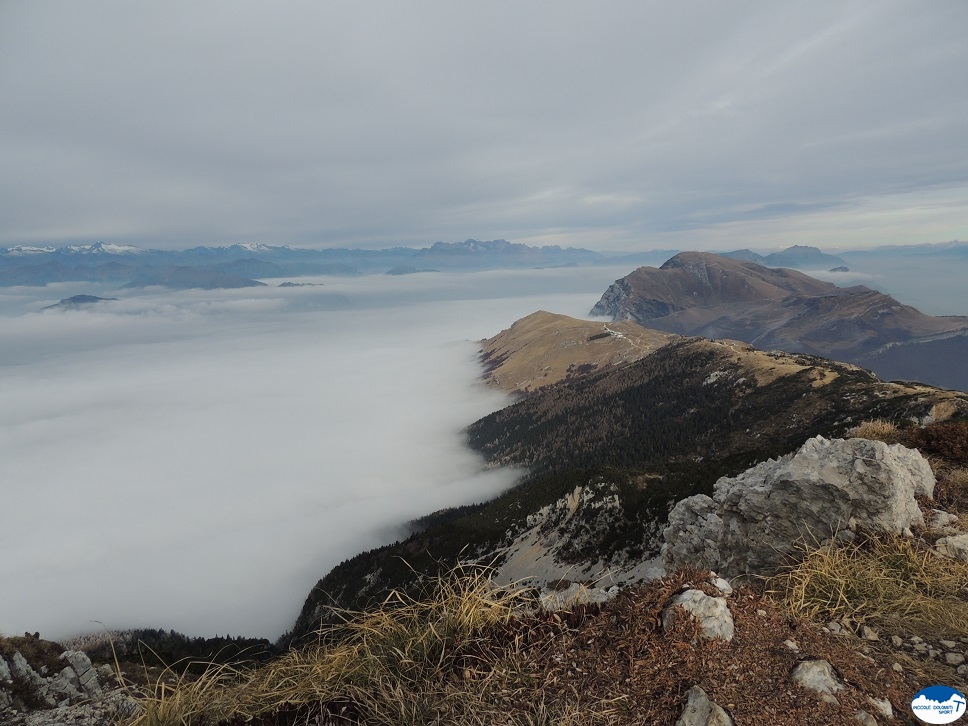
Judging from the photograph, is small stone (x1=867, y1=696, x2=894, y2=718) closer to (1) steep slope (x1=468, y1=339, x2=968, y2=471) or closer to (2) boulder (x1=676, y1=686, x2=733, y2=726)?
(2) boulder (x1=676, y1=686, x2=733, y2=726)

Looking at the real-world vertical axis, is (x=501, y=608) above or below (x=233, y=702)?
above

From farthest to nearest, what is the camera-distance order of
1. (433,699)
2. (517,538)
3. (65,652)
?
(517,538)
(65,652)
(433,699)

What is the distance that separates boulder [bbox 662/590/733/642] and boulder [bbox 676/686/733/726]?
732 mm

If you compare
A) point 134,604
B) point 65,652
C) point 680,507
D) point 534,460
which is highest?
point 680,507

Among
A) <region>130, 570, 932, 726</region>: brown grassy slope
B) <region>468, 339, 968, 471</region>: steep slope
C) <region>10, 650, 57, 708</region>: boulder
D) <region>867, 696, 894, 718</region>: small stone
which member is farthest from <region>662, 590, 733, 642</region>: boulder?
<region>468, 339, 968, 471</region>: steep slope

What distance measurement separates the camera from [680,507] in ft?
64.8

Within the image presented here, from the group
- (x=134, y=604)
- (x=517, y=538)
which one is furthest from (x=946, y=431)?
(x=134, y=604)

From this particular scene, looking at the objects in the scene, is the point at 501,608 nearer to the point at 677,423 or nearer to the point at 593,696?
the point at 593,696

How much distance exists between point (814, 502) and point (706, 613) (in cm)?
822

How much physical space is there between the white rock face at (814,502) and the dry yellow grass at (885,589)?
3.56ft

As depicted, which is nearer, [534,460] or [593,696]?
[593,696]

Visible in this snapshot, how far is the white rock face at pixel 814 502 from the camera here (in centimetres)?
847

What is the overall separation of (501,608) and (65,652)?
2976cm

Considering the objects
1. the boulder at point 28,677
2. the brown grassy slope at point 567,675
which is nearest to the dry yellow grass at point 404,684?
the brown grassy slope at point 567,675
